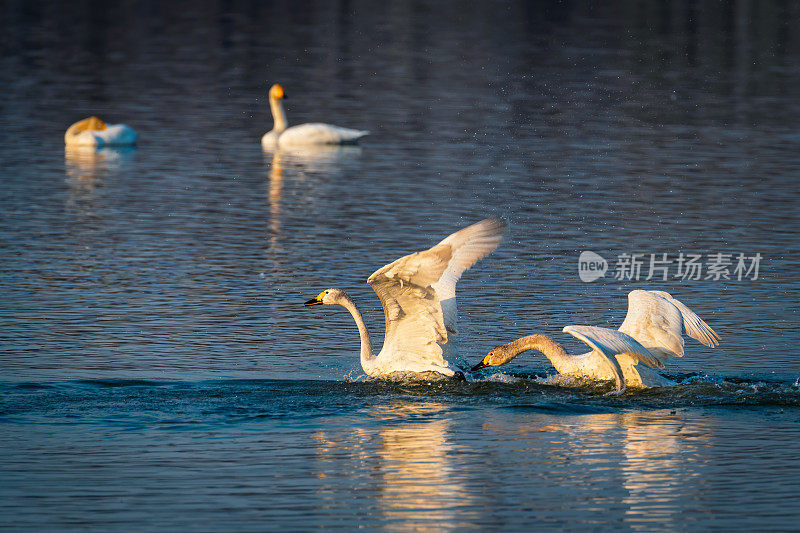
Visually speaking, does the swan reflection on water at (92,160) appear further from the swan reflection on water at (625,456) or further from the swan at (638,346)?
the swan reflection on water at (625,456)

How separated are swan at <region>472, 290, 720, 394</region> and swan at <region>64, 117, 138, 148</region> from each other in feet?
49.4

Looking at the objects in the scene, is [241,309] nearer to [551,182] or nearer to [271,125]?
[551,182]

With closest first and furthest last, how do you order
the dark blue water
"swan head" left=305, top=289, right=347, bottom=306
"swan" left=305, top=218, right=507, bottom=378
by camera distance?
the dark blue water, "swan" left=305, top=218, right=507, bottom=378, "swan head" left=305, top=289, right=347, bottom=306

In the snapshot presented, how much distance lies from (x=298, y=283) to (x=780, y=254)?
224 inches

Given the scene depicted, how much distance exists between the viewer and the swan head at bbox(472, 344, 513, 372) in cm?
1186

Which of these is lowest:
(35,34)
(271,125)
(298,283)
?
(298,283)

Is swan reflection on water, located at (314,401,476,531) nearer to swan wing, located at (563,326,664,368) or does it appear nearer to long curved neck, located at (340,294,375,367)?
long curved neck, located at (340,294,375,367)

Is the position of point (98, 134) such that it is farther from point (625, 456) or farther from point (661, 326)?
point (625, 456)

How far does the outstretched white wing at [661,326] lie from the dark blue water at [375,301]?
1.13ft

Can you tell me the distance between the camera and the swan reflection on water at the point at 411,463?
331 inches

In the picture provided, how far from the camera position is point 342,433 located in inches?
406

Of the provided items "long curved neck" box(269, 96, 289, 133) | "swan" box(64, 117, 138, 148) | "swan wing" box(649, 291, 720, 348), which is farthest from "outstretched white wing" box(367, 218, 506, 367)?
"long curved neck" box(269, 96, 289, 133)

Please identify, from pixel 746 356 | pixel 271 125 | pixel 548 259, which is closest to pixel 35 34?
pixel 271 125

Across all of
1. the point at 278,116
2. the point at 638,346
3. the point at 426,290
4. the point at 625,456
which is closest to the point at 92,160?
the point at 278,116
